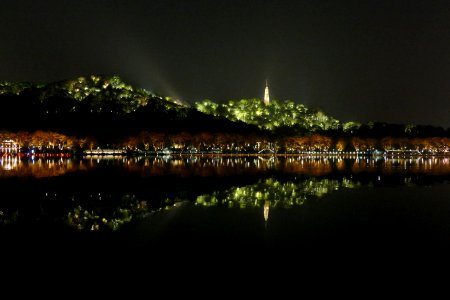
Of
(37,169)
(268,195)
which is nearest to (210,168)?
(37,169)

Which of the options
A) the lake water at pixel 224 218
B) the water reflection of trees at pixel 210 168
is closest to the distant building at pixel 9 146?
the water reflection of trees at pixel 210 168

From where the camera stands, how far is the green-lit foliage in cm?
15477

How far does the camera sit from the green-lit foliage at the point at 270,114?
508 ft

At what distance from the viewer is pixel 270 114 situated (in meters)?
167

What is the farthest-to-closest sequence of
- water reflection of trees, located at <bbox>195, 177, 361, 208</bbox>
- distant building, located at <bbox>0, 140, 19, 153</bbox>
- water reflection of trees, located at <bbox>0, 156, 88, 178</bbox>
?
distant building, located at <bbox>0, 140, 19, 153</bbox> → water reflection of trees, located at <bbox>0, 156, 88, 178</bbox> → water reflection of trees, located at <bbox>195, 177, 361, 208</bbox>

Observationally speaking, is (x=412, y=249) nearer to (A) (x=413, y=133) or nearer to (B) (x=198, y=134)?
(B) (x=198, y=134)

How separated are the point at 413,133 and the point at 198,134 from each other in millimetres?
61354

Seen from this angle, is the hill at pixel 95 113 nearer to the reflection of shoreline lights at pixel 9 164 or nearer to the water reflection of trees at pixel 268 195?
the reflection of shoreline lights at pixel 9 164

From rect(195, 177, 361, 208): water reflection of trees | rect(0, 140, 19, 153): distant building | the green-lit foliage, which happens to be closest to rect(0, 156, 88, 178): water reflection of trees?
rect(195, 177, 361, 208): water reflection of trees

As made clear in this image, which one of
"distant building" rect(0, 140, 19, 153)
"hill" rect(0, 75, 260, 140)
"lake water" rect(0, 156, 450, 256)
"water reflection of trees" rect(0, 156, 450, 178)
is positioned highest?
"hill" rect(0, 75, 260, 140)

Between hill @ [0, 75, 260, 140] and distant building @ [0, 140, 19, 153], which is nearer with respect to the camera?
distant building @ [0, 140, 19, 153]

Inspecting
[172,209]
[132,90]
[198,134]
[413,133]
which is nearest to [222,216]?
[172,209]

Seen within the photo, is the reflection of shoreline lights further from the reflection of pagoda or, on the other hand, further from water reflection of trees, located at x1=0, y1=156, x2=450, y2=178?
the reflection of pagoda

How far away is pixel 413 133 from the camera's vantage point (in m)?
122
